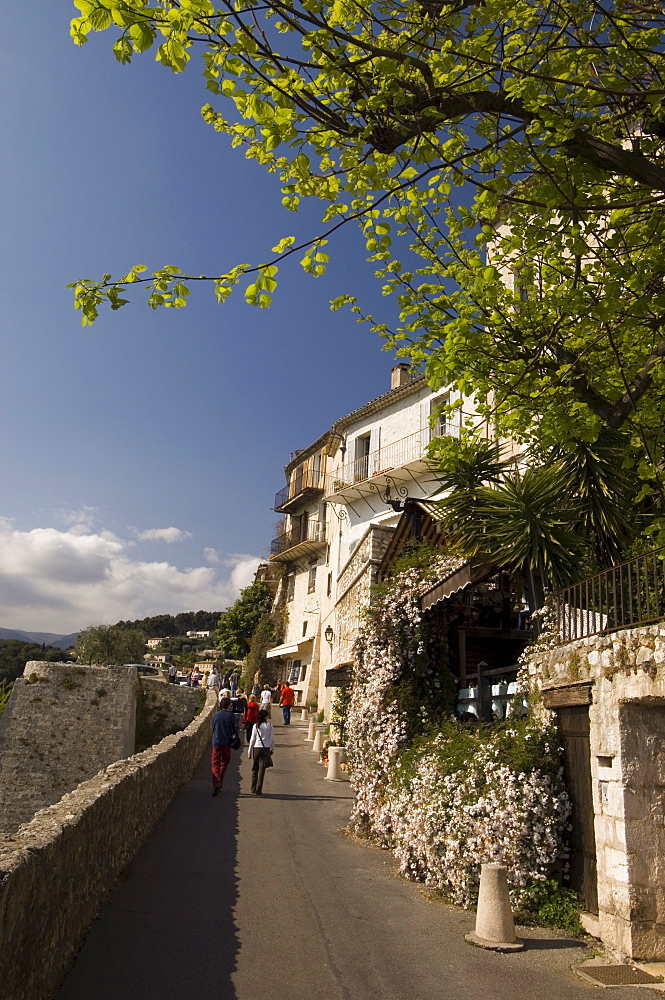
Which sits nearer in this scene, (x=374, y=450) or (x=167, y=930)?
(x=167, y=930)

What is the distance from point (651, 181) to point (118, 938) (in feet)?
24.8

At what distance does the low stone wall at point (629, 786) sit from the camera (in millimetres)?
6336

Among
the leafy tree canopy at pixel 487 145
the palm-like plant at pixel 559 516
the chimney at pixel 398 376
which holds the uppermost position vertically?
the chimney at pixel 398 376

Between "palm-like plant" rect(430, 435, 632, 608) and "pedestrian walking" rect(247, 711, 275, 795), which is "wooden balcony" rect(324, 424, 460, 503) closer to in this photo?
"pedestrian walking" rect(247, 711, 275, 795)

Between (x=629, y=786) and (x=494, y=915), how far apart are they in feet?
5.70

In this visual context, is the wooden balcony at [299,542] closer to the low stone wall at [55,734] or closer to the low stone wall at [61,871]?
the low stone wall at [55,734]

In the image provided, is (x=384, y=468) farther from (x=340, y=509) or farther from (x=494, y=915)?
(x=494, y=915)

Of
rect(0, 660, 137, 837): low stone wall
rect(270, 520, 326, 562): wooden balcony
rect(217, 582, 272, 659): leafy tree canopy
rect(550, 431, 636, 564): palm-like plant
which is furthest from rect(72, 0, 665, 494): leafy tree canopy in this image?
rect(217, 582, 272, 659): leafy tree canopy

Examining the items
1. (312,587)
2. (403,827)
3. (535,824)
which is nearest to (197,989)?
(535,824)

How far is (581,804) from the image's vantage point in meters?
7.39

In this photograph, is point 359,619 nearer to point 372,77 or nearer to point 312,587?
point 372,77

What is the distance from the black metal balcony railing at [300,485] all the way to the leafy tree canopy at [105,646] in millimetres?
21937

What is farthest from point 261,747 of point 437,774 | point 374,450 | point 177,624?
point 177,624

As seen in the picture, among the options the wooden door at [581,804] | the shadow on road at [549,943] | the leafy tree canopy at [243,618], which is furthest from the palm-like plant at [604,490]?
the leafy tree canopy at [243,618]
